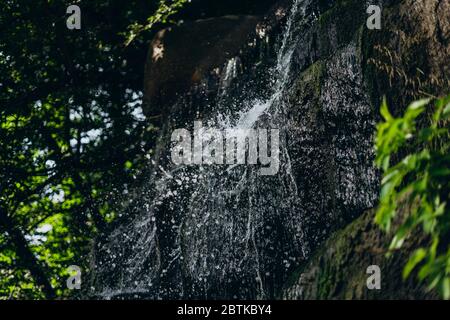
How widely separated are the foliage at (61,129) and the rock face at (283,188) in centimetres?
290

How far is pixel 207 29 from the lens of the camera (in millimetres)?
11211

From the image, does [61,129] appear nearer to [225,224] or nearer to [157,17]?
[157,17]

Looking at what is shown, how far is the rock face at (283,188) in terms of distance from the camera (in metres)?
6.82

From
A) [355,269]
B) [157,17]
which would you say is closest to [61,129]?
[157,17]

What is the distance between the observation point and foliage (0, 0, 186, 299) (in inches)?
462

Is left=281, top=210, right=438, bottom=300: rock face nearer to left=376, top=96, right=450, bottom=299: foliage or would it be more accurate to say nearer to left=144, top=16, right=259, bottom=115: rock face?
left=376, top=96, right=450, bottom=299: foliage

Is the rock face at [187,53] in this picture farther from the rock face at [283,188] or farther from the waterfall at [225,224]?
the waterfall at [225,224]

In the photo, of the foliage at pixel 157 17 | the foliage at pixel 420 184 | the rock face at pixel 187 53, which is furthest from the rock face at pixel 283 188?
the foliage at pixel 157 17

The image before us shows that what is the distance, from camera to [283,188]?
7383mm
